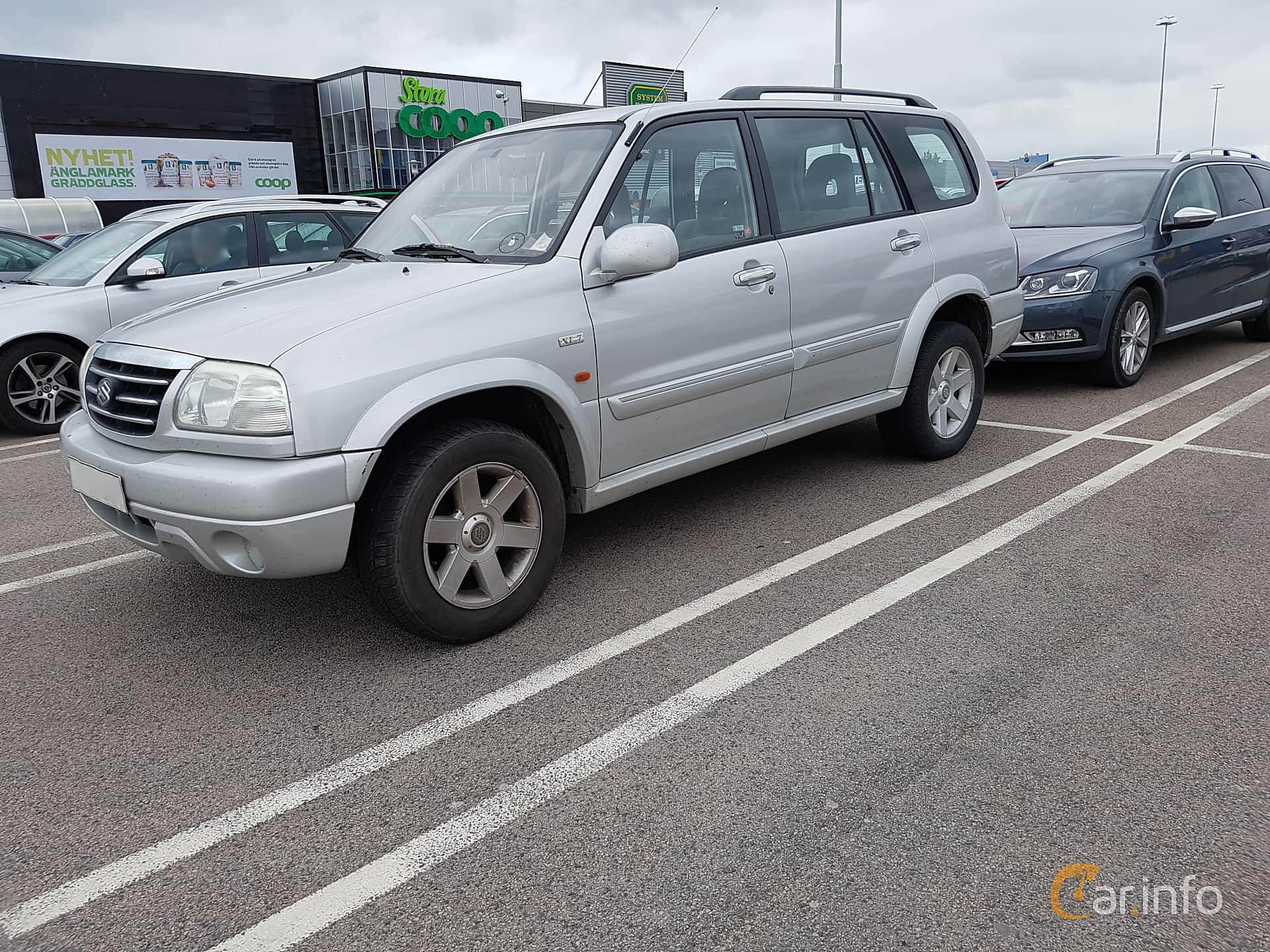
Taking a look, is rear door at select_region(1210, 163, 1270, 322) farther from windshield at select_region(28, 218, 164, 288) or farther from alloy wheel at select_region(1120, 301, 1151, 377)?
windshield at select_region(28, 218, 164, 288)

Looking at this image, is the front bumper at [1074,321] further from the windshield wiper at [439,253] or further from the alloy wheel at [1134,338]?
the windshield wiper at [439,253]

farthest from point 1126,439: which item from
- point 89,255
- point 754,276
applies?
point 89,255

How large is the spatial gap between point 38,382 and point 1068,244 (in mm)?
7669

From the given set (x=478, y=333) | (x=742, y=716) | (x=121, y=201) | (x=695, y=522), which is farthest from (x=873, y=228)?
(x=121, y=201)

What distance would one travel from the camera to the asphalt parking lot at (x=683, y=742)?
7.62 ft

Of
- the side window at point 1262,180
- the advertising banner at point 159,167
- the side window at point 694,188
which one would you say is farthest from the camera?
the advertising banner at point 159,167

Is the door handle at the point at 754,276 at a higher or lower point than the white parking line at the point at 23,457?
higher

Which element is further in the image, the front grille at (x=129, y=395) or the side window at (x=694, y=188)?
the side window at (x=694, y=188)

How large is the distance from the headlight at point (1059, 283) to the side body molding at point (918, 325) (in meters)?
2.57

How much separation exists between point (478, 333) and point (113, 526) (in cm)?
143

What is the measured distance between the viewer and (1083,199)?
28.7 ft

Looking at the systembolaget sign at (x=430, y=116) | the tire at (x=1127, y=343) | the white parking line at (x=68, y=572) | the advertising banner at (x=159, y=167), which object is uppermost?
the systembolaget sign at (x=430, y=116)

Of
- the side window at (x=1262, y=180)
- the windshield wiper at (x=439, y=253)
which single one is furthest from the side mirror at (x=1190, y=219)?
the windshield wiper at (x=439, y=253)

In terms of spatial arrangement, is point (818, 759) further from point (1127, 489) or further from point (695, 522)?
point (1127, 489)
